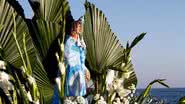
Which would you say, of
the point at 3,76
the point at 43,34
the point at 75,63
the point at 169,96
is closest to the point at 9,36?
the point at 43,34

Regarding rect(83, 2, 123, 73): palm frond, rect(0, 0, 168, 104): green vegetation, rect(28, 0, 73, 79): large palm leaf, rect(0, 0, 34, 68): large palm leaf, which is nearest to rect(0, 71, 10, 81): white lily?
rect(0, 0, 168, 104): green vegetation

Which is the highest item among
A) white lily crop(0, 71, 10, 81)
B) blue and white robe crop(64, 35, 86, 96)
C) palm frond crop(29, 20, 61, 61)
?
palm frond crop(29, 20, 61, 61)

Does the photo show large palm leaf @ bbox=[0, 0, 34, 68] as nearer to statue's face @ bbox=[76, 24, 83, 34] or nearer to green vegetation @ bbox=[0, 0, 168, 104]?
green vegetation @ bbox=[0, 0, 168, 104]

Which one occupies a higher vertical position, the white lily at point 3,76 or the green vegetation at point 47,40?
the green vegetation at point 47,40

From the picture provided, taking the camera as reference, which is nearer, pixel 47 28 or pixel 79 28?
pixel 47 28

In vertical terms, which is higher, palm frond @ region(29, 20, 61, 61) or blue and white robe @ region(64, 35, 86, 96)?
palm frond @ region(29, 20, 61, 61)

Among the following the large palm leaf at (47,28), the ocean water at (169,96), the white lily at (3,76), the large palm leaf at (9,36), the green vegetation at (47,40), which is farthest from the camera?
the ocean water at (169,96)

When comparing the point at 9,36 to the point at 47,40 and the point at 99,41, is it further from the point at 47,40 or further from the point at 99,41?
the point at 99,41

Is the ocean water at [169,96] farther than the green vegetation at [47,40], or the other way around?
the ocean water at [169,96]

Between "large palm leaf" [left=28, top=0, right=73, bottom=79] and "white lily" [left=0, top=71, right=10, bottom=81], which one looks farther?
"large palm leaf" [left=28, top=0, right=73, bottom=79]

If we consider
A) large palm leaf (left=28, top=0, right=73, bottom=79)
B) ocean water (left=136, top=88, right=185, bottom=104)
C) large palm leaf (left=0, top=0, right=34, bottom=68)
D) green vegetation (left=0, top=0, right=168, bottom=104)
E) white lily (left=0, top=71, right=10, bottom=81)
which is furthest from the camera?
ocean water (left=136, top=88, right=185, bottom=104)

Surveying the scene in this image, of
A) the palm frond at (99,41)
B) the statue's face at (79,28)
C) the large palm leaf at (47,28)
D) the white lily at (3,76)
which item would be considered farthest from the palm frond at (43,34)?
the white lily at (3,76)

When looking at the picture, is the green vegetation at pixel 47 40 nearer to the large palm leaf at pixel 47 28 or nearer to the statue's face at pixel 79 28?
the large palm leaf at pixel 47 28

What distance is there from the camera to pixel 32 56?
4348mm
